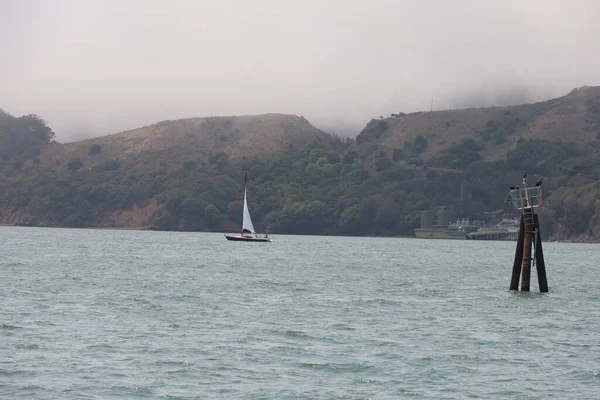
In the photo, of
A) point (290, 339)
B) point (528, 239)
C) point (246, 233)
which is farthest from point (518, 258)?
point (246, 233)

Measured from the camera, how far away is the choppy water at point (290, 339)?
28734 mm

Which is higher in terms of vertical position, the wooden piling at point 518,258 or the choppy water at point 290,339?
the wooden piling at point 518,258

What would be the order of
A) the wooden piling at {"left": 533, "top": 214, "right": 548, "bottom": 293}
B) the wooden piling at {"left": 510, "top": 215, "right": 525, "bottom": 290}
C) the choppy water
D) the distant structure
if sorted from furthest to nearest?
the wooden piling at {"left": 510, "top": 215, "right": 525, "bottom": 290} < the distant structure < the wooden piling at {"left": 533, "top": 214, "right": 548, "bottom": 293} < the choppy water

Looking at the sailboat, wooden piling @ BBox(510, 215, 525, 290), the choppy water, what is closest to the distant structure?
wooden piling @ BBox(510, 215, 525, 290)

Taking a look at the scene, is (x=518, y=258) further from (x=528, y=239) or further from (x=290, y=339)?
(x=290, y=339)

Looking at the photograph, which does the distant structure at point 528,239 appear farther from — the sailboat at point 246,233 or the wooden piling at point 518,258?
the sailboat at point 246,233

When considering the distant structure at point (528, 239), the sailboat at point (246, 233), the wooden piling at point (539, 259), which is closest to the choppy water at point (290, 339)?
the wooden piling at point (539, 259)

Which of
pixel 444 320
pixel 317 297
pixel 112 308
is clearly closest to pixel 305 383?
pixel 444 320

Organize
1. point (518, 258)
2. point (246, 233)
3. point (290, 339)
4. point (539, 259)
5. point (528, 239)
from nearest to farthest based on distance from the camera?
point (290, 339) < point (528, 239) < point (539, 259) < point (518, 258) < point (246, 233)

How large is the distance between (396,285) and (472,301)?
11637 millimetres

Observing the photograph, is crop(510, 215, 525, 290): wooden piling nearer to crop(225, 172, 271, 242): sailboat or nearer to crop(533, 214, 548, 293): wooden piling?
crop(533, 214, 548, 293): wooden piling

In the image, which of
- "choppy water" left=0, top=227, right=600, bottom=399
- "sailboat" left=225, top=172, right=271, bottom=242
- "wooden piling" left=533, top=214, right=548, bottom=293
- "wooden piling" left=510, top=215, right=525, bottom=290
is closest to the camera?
"choppy water" left=0, top=227, right=600, bottom=399

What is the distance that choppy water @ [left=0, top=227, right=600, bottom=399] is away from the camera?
94.3 ft

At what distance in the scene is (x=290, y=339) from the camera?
121ft
